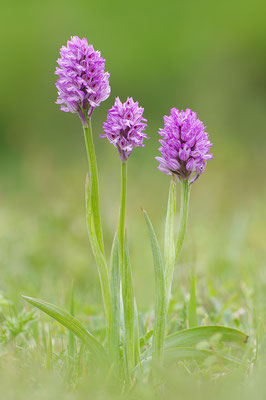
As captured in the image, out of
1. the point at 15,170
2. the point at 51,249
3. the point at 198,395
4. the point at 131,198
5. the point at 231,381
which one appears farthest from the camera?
the point at 15,170

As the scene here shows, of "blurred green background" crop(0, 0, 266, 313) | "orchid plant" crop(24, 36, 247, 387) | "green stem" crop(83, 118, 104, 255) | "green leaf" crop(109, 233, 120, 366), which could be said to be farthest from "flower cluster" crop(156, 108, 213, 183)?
"blurred green background" crop(0, 0, 266, 313)

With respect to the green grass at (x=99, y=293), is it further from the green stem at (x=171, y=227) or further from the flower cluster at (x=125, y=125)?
the flower cluster at (x=125, y=125)

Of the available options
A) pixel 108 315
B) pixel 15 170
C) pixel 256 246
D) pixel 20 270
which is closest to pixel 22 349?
pixel 108 315

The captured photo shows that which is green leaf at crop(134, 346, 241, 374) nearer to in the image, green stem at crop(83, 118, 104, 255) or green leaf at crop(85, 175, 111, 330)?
green leaf at crop(85, 175, 111, 330)

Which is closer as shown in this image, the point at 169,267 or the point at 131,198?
the point at 169,267

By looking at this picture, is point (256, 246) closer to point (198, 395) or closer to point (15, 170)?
point (198, 395)

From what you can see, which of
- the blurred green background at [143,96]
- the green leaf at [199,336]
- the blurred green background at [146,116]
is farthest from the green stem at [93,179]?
the blurred green background at [143,96]

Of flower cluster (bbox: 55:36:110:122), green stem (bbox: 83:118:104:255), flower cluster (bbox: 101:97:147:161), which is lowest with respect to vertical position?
green stem (bbox: 83:118:104:255)

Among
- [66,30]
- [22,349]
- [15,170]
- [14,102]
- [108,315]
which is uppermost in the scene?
[66,30]
